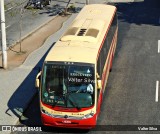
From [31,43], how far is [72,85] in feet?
38.5

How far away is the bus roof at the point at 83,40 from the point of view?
13.2 metres

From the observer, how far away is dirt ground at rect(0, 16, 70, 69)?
20.8m

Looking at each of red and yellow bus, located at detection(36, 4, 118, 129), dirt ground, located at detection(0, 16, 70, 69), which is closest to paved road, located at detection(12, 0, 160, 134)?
red and yellow bus, located at detection(36, 4, 118, 129)

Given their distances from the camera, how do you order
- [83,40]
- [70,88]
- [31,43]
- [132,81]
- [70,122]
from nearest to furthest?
1. [70,88]
2. [70,122]
3. [83,40]
4. [132,81]
5. [31,43]

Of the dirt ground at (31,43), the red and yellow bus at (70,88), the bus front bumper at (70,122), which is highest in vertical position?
the red and yellow bus at (70,88)

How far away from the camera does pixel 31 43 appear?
2389 cm

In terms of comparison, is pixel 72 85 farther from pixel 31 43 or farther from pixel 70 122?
pixel 31 43

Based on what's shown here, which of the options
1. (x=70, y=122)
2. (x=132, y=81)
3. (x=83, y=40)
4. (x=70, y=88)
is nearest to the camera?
(x=70, y=88)

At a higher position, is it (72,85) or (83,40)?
(83,40)

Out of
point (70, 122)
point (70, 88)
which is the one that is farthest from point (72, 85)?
point (70, 122)

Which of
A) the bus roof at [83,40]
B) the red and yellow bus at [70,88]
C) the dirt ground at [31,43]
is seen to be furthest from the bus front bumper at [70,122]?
the dirt ground at [31,43]

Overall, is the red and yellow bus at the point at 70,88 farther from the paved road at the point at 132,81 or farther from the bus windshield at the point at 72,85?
the paved road at the point at 132,81

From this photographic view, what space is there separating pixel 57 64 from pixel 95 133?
3080 millimetres

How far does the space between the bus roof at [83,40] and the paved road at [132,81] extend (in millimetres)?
2833
